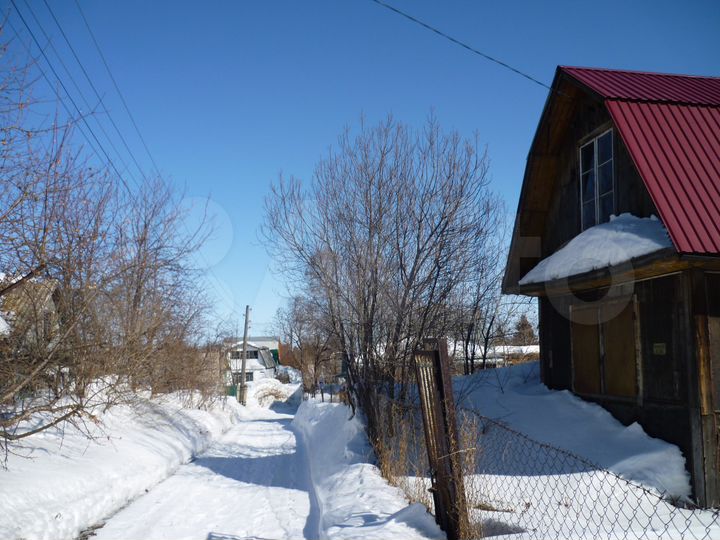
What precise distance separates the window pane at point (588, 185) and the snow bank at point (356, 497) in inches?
225

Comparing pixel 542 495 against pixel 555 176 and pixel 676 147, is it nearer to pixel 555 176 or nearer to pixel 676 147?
pixel 676 147

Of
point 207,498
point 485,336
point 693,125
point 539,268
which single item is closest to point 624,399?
point 539,268

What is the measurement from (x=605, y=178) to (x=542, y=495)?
523 cm

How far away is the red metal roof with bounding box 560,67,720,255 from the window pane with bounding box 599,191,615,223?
1.37 meters

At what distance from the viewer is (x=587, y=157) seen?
33.4 ft

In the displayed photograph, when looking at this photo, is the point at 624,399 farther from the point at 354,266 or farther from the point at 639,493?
the point at 354,266

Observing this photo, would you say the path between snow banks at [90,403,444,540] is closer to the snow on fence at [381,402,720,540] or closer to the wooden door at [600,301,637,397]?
the snow on fence at [381,402,720,540]

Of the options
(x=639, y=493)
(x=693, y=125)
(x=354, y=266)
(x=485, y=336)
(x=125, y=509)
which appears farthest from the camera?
(x=485, y=336)

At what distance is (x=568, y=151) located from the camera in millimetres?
10641

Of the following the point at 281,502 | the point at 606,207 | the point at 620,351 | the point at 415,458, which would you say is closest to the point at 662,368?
the point at 620,351

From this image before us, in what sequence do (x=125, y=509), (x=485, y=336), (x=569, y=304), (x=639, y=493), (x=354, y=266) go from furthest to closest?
(x=485, y=336), (x=354, y=266), (x=569, y=304), (x=125, y=509), (x=639, y=493)

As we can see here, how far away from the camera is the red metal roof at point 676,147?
683cm

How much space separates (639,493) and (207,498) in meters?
6.51

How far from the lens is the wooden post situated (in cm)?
507
